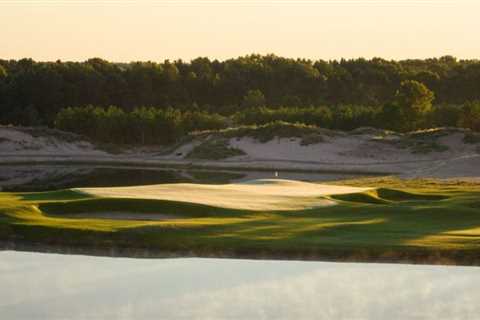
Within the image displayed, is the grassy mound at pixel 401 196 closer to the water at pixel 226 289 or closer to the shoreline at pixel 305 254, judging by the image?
the shoreline at pixel 305 254

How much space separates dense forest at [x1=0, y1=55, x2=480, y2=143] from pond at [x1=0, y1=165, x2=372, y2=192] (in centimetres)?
2146

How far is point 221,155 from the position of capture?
201 feet

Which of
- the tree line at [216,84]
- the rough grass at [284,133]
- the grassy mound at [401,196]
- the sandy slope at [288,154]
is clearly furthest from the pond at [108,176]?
the tree line at [216,84]

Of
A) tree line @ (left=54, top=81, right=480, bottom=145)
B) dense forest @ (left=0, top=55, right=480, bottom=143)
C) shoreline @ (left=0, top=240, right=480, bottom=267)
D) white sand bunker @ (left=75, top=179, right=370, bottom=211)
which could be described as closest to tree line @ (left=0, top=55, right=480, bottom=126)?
dense forest @ (left=0, top=55, right=480, bottom=143)

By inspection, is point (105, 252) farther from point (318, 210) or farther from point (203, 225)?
point (318, 210)

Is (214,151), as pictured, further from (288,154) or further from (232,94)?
(232,94)

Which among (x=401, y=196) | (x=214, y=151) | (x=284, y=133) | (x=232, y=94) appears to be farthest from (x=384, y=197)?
(x=232, y=94)

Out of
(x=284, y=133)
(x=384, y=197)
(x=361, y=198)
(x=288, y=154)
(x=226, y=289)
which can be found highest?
(x=284, y=133)

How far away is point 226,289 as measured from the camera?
1616 cm

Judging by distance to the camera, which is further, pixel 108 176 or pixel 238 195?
pixel 108 176

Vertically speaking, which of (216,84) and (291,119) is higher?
(216,84)

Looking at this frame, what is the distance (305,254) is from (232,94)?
277 ft

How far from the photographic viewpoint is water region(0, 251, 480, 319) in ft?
47.0

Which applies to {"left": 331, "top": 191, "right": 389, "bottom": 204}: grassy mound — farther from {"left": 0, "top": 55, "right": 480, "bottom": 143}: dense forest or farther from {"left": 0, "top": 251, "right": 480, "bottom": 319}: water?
{"left": 0, "top": 55, "right": 480, "bottom": 143}: dense forest
